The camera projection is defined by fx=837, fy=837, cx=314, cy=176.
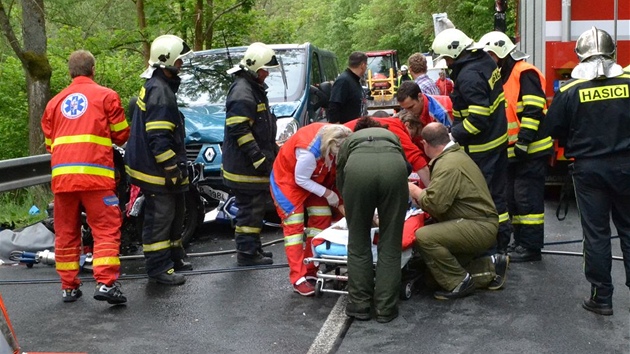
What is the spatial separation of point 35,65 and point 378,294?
284 inches

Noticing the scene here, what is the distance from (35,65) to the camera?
439 inches

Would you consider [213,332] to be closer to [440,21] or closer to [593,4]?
[593,4]

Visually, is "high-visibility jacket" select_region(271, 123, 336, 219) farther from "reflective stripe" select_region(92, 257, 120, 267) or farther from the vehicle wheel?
the vehicle wheel

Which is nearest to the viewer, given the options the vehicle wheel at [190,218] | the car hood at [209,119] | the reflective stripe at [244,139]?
Result: the reflective stripe at [244,139]

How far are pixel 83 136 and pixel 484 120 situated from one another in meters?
3.18

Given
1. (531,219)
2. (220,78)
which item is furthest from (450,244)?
(220,78)

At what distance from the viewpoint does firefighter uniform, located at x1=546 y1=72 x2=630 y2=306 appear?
18.2ft

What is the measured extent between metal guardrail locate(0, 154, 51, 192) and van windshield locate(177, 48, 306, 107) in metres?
1.85

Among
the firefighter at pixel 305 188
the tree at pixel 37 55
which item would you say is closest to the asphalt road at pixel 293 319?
the firefighter at pixel 305 188

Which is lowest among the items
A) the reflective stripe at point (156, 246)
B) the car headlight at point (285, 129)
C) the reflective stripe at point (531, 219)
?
the reflective stripe at point (531, 219)

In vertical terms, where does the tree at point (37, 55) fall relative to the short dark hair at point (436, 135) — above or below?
above

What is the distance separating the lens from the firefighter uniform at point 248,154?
7.24 m

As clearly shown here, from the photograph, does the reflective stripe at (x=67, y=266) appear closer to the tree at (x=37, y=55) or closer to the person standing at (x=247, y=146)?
the person standing at (x=247, y=146)

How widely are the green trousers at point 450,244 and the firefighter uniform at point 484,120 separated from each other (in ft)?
3.11
